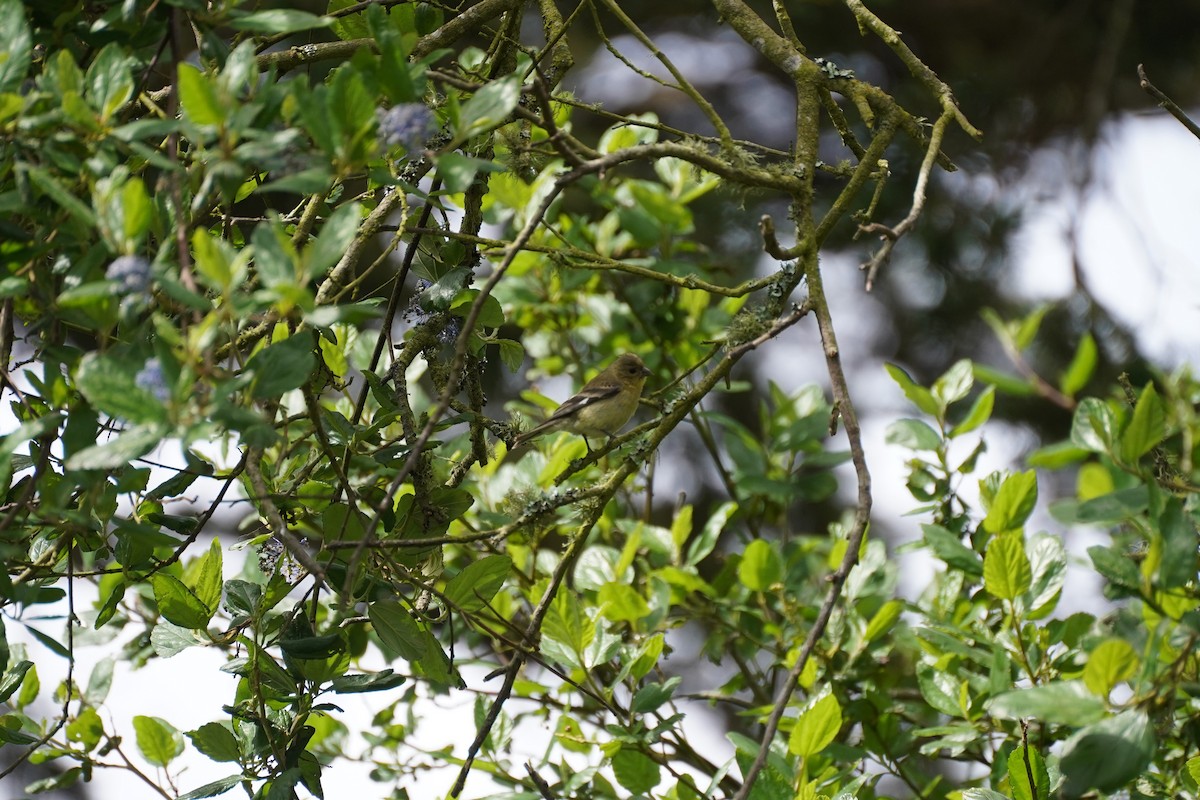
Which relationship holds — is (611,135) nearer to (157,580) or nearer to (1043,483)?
(157,580)

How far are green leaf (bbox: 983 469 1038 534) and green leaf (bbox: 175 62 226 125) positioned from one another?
1.81m

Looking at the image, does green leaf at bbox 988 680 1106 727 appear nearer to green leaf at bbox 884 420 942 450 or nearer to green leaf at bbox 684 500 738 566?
green leaf at bbox 884 420 942 450

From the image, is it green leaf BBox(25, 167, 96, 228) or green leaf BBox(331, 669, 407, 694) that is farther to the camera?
green leaf BBox(331, 669, 407, 694)

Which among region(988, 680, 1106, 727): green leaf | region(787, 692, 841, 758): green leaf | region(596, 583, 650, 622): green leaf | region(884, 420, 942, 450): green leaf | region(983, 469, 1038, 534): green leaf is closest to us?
region(988, 680, 1106, 727): green leaf

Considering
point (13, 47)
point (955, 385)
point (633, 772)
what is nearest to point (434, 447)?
point (633, 772)

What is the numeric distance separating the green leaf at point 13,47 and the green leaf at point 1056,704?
1.40m

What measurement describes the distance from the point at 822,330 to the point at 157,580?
1247 mm

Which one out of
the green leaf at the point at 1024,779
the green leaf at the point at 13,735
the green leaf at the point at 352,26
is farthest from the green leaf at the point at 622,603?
the green leaf at the point at 352,26

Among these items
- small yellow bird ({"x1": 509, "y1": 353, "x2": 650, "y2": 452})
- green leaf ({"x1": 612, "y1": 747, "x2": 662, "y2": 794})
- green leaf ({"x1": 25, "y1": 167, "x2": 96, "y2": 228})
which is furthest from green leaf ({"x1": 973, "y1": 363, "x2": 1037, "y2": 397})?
small yellow bird ({"x1": 509, "y1": 353, "x2": 650, "y2": 452})

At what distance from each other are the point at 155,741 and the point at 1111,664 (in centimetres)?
199

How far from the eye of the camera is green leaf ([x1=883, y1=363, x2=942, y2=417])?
9.51 feet

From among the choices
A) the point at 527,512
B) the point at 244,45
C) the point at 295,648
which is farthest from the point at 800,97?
the point at 295,648

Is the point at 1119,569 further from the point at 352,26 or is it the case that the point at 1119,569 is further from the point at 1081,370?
the point at 352,26

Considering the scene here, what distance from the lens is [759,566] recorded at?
117 inches
